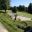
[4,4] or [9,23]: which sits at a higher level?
[4,4]

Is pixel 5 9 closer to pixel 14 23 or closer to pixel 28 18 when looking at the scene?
pixel 14 23

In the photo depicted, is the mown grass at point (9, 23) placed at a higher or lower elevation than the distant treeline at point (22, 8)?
lower

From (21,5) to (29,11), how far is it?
168 mm

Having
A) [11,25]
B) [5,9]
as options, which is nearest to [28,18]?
[11,25]

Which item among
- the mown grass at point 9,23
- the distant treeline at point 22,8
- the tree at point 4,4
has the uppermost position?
the tree at point 4,4

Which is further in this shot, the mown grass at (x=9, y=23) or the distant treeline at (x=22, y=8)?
the distant treeline at (x=22, y=8)

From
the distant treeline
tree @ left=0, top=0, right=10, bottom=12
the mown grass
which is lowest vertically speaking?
the mown grass

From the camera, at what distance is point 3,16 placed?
4.81ft

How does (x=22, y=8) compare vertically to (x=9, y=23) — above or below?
above

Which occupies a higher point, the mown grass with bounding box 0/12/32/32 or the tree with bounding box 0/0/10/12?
the tree with bounding box 0/0/10/12

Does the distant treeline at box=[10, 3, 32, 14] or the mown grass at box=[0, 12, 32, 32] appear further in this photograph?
the distant treeline at box=[10, 3, 32, 14]

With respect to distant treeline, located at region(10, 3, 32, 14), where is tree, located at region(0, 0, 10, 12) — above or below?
above

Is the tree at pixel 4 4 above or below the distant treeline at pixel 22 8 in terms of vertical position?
above

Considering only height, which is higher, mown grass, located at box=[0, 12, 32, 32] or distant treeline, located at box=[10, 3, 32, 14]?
distant treeline, located at box=[10, 3, 32, 14]
